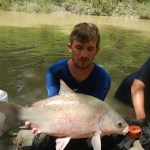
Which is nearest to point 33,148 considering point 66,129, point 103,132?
point 66,129

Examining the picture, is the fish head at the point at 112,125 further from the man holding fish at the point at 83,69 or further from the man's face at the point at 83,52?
the man's face at the point at 83,52

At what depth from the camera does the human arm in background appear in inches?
99.4

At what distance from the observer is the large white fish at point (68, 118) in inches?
63.6

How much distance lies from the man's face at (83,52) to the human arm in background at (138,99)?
938 millimetres

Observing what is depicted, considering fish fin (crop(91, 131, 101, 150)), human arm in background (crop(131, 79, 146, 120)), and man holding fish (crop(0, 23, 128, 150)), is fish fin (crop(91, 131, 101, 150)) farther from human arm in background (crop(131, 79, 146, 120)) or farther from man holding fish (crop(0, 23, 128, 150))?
human arm in background (crop(131, 79, 146, 120))

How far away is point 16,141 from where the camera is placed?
214 centimetres

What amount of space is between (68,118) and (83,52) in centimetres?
93

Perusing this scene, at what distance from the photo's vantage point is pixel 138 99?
8.59 ft

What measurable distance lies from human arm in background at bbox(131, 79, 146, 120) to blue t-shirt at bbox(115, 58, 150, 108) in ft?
0.29

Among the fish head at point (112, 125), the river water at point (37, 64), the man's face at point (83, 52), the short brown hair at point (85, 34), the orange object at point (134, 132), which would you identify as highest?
the short brown hair at point (85, 34)

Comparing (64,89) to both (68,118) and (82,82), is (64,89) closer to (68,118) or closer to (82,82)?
(68,118)

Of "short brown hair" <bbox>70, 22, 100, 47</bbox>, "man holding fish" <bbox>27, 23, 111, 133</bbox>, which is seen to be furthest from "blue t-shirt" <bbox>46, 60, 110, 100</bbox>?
"short brown hair" <bbox>70, 22, 100, 47</bbox>

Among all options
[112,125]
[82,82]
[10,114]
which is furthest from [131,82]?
[10,114]

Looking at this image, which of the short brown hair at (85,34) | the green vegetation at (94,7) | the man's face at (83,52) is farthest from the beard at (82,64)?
the green vegetation at (94,7)
